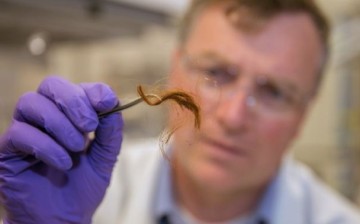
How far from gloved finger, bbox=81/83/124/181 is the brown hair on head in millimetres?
596

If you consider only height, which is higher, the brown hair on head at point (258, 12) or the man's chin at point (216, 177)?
the brown hair on head at point (258, 12)

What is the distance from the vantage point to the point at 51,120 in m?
0.62

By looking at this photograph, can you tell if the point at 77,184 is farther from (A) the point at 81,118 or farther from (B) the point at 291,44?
(B) the point at 291,44

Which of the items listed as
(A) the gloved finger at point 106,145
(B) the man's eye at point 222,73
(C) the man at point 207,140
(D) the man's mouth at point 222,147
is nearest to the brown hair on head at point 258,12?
(C) the man at point 207,140

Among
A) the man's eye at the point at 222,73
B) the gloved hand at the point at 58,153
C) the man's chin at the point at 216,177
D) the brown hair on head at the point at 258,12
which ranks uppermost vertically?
the brown hair on head at the point at 258,12

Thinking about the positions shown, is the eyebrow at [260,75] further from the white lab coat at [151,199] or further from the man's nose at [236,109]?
the white lab coat at [151,199]

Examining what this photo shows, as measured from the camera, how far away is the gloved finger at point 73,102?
620 mm

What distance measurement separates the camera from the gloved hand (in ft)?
2.05

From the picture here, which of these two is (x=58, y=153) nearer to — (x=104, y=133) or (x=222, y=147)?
(x=104, y=133)

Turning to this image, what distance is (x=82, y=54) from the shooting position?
8.11 ft

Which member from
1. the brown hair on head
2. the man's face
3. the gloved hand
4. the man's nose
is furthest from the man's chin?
the gloved hand

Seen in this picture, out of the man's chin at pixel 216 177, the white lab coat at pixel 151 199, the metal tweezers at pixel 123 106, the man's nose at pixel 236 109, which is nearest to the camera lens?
the metal tweezers at pixel 123 106

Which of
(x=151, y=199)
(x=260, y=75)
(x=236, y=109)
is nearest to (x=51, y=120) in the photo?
(x=236, y=109)

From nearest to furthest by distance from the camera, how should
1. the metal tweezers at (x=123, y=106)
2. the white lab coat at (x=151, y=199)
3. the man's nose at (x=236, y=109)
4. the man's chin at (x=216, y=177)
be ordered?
the metal tweezers at (x=123, y=106)
the man's nose at (x=236, y=109)
the man's chin at (x=216, y=177)
the white lab coat at (x=151, y=199)
